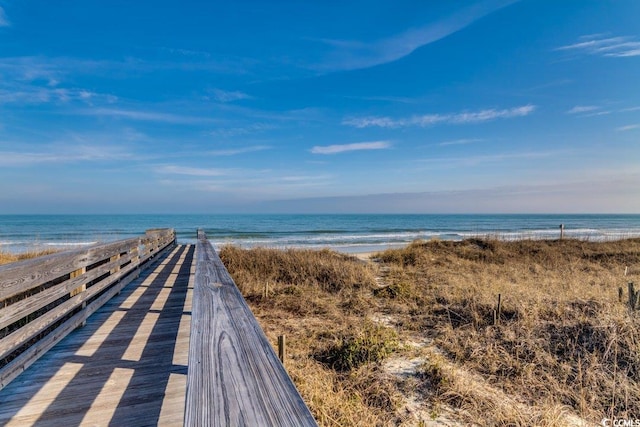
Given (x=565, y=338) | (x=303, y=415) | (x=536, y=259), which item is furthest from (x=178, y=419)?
(x=536, y=259)

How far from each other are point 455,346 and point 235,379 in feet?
16.3

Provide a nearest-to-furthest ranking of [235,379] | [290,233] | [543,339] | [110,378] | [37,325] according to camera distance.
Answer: [235,379] → [110,378] → [37,325] → [543,339] → [290,233]

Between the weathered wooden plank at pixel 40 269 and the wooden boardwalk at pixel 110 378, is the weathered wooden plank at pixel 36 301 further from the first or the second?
the wooden boardwalk at pixel 110 378

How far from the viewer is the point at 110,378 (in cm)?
277

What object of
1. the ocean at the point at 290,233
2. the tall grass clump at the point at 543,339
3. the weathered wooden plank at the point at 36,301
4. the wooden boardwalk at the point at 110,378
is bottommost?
the ocean at the point at 290,233

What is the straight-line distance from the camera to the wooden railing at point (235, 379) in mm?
1012

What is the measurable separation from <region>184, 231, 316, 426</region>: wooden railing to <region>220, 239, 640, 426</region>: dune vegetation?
187 cm

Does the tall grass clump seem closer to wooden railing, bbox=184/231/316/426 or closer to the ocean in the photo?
wooden railing, bbox=184/231/316/426

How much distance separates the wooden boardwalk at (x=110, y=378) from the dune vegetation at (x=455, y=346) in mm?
1483

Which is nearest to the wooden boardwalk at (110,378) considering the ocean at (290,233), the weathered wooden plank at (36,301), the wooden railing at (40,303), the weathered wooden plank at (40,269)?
the wooden railing at (40,303)

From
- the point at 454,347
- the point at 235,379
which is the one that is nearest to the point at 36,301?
the point at 235,379

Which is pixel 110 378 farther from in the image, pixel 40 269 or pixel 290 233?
pixel 290 233

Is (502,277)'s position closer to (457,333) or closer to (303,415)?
(457,333)

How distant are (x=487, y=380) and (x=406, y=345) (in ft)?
4.29
